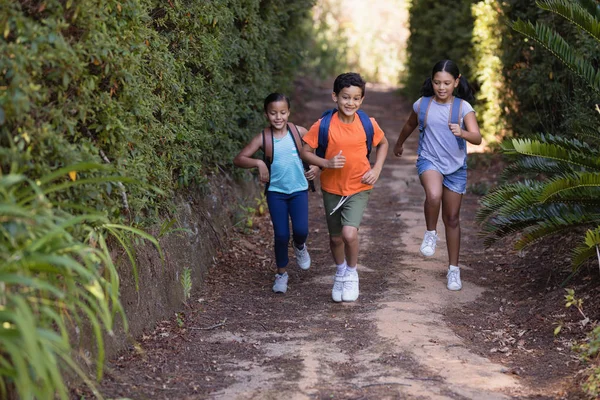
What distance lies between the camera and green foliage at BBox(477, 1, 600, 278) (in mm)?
5672

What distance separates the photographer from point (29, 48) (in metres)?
3.86

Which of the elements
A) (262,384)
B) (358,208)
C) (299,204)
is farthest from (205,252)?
(262,384)

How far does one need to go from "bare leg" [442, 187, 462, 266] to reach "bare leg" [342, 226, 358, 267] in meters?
0.85

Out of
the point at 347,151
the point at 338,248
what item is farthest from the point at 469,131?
the point at 338,248

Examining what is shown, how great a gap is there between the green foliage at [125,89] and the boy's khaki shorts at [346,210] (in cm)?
114

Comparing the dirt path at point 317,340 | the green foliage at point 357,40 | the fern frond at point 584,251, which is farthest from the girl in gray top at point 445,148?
the green foliage at point 357,40

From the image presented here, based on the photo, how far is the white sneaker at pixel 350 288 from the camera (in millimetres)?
6207

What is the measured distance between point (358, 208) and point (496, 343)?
56.2 inches

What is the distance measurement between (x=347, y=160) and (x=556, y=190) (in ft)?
5.01

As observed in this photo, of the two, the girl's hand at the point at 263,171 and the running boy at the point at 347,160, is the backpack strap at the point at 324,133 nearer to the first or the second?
the running boy at the point at 347,160

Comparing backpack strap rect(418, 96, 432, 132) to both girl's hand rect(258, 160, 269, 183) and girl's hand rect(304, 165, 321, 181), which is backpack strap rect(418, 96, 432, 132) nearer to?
girl's hand rect(304, 165, 321, 181)

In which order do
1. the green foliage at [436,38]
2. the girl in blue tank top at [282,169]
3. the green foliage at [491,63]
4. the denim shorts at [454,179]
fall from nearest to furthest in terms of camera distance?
the girl in blue tank top at [282,169] → the denim shorts at [454,179] → the green foliage at [491,63] → the green foliage at [436,38]

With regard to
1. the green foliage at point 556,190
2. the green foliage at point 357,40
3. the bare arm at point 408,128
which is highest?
the green foliage at point 357,40

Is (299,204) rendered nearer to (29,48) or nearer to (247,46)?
(247,46)
